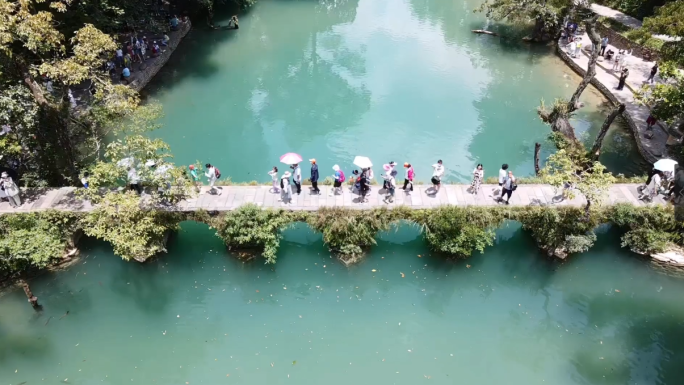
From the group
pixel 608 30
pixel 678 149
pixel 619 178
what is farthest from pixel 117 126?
pixel 608 30

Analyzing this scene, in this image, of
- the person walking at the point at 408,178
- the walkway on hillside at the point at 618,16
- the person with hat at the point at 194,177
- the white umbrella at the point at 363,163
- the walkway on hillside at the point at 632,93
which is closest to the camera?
the white umbrella at the point at 363,163

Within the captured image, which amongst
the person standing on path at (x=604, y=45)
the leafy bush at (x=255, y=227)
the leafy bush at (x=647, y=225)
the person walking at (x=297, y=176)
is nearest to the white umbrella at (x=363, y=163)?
the person walking at (x=297, y=176)

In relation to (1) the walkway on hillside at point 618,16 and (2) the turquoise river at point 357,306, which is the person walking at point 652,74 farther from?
(1) the walkway on hillside at point 618,16

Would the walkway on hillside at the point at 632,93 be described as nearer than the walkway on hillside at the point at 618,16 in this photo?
Yes

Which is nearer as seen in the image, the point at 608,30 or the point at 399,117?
the point at 399,117

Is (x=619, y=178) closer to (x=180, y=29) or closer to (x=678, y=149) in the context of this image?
(x=678, y=149)

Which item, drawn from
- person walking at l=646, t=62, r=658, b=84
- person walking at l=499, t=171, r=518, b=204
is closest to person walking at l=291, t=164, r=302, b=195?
person walking at l=499, t=171, r=518, b=204

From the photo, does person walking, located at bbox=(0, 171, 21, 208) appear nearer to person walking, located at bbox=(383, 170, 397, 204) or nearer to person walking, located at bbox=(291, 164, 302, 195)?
person walking, located at bbox=(291, 164, 302, 195)
